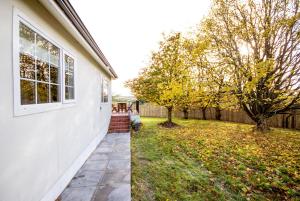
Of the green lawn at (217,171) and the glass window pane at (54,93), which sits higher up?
the glass window pane at (54,93)

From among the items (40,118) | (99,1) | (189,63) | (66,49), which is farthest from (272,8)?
(40,118)

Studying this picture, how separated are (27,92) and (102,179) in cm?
247

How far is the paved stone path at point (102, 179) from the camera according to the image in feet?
10.6

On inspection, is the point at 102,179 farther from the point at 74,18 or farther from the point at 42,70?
the point at 74,18

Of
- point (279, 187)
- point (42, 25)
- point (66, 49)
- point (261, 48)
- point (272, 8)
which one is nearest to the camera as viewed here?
point (42, 25)

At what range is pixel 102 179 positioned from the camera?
3912mm

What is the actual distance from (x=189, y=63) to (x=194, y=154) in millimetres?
6151

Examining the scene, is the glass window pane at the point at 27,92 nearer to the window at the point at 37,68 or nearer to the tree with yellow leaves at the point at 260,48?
the window at the point at 37,68

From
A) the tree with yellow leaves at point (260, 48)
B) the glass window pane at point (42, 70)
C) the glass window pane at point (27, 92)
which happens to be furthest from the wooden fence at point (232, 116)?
the glass window pane at point (27, 92)

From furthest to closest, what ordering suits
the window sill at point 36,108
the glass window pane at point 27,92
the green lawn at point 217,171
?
the green lawn at point 217,171 < the glass window pane at point 27,92 < the window sill at point 36,108

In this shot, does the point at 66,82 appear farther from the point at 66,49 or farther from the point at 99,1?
the point at 99,1

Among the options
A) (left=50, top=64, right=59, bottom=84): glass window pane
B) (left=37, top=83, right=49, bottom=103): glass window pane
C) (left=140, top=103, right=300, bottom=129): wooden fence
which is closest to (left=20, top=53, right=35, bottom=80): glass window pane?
(left=37, top=83, right=49, bottom=103): glass window pane

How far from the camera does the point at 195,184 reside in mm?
3838

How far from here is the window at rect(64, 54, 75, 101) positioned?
4043mm
